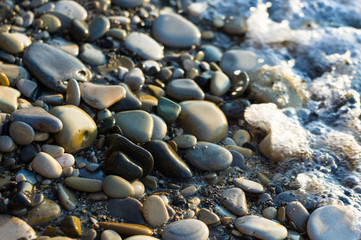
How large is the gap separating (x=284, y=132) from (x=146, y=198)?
108cm

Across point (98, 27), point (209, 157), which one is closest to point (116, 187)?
point (209, 157)

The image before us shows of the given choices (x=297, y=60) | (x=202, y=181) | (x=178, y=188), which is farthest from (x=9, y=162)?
(x=297, y=60)

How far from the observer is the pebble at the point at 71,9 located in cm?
312

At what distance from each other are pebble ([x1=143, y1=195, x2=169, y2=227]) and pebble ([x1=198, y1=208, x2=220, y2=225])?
174 mm

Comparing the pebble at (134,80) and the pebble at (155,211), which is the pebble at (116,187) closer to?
the pebble at (155,211)

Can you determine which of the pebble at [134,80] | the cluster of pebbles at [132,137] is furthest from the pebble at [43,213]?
the pebble at [134,80]

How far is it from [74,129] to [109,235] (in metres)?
0.63

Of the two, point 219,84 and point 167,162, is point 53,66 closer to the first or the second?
point 167,162

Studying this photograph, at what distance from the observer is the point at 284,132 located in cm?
266

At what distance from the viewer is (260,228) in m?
1.94

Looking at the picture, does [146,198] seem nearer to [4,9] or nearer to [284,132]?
[284,132]

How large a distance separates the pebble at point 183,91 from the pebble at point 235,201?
0.75 meters

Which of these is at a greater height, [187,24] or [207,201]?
[187,24]

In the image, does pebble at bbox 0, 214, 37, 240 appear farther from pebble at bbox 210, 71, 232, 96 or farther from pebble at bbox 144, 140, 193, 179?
pebble at bbox 210, 71, 232, 96
